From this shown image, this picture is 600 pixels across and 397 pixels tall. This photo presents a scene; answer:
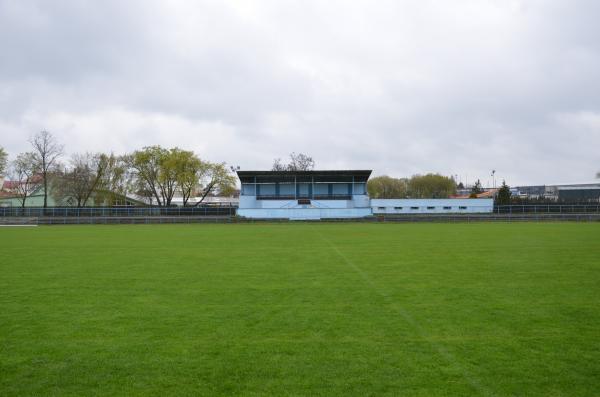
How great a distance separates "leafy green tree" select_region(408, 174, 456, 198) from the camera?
105875mm

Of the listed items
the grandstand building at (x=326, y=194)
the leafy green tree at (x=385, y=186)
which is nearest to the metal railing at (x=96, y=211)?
the grandstand building at (x=326, y=194)

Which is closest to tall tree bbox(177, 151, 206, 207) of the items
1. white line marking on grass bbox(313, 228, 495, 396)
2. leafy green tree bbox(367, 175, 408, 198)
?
leafy green tree bbox(367, 175, 408, 198)

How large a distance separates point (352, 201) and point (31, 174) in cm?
5059

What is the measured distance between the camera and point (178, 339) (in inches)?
221

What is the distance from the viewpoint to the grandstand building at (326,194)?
58.5 m

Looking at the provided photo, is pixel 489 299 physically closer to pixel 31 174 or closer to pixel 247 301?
pixel 247 301

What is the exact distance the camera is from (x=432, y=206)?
2445 inches

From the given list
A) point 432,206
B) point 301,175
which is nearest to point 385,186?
point 432,206

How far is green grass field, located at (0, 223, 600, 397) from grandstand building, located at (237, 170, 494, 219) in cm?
4609

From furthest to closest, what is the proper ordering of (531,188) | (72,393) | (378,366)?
(531,188), (378,366), (72,393)

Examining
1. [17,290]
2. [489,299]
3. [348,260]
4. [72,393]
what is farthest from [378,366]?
[348,260]

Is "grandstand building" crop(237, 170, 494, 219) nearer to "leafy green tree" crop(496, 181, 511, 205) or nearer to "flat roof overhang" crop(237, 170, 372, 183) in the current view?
"flat roof overhang" crop(237, 170, 372, 183)

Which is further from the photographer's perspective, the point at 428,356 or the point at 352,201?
the point at 352,201

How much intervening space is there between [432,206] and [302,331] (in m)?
59.7
